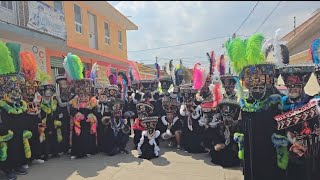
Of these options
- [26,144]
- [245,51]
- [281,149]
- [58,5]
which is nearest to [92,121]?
[26,144]

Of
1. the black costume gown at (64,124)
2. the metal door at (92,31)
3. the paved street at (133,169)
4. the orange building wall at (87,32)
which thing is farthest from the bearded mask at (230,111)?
the metal door at (92,31)

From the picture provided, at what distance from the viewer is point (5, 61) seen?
467 cm

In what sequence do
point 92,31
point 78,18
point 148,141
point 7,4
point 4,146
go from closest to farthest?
point 4,146, point 148,141, point 7,4, point 78,18, point 92,31

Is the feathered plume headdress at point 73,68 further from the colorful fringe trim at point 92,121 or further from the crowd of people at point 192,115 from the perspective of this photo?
the colorful fringe trim at point 92,121

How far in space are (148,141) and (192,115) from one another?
110 centimetres

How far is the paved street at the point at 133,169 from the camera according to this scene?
183 inches

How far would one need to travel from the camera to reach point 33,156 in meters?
5.48

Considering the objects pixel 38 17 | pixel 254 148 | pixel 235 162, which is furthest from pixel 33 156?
pixel 38 17

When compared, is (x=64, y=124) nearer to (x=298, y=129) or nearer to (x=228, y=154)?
(x=228, y=154)

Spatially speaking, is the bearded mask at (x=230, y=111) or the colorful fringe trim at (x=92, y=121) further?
the colorful fringe trim at (x=92, y=121)

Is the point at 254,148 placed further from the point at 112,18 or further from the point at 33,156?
the point at 112,18

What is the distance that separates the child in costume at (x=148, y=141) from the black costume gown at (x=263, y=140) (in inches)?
98.7

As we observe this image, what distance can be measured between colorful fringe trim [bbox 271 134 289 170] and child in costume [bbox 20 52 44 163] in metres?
4.19

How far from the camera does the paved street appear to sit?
4660 mm
